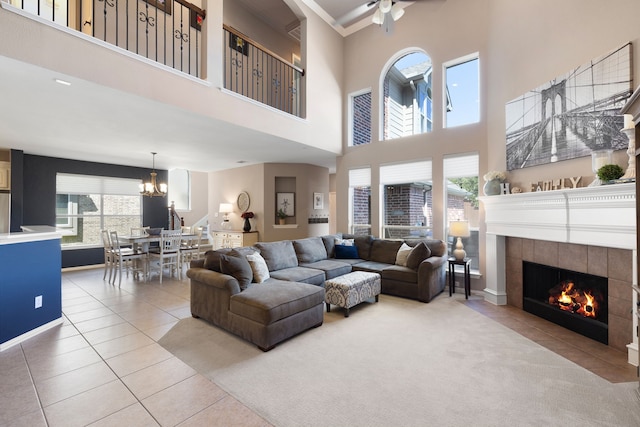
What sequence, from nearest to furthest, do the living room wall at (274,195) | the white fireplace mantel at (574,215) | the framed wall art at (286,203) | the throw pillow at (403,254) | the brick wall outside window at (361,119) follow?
the white fireplace mantel at (574,215) → the throw pillow at (403,254) → the brick wall outside window at (361,119) → the living room wall at (274,195) → the framed wall art at (286,203)

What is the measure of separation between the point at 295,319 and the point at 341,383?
0.94m

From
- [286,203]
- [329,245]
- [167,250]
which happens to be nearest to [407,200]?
[329,245]

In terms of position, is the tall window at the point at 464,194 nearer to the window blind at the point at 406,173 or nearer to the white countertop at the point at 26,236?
the window blind at the point at 406,173

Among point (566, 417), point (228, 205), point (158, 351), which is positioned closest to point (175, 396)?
point (158, 351)

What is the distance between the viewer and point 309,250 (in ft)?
17.2

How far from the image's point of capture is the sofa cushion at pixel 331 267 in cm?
468

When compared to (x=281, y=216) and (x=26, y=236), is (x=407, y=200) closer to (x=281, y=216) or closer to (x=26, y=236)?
(x=281, y=216)

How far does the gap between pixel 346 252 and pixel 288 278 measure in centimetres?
194

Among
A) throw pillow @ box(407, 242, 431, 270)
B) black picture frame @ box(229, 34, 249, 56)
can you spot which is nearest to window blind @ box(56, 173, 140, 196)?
black picture frame @ box(229, 34, 249, 56)

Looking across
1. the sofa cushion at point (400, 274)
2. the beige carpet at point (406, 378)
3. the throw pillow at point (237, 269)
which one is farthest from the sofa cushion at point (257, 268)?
the sofa cushion at point (400, 274)

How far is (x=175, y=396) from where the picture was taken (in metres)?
2.12

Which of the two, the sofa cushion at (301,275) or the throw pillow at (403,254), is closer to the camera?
the sofa cushion at (301,275)

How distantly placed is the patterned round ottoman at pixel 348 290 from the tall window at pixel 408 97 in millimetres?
3384

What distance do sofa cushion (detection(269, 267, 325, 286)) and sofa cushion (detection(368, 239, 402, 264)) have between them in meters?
1.53
